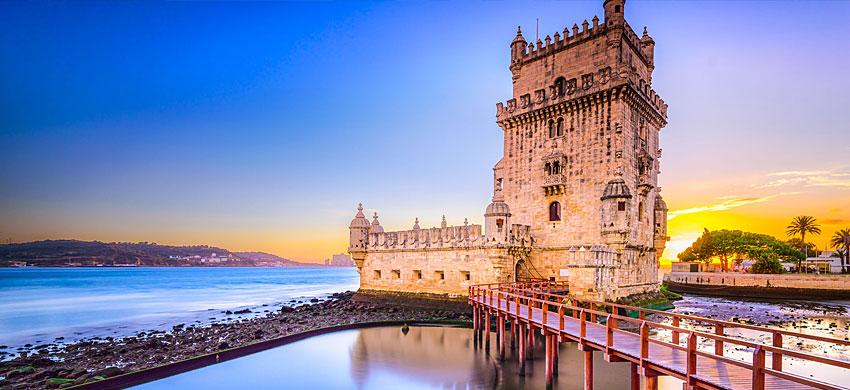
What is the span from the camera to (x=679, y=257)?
85.7 metres

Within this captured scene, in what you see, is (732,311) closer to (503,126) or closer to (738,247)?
(503,126)

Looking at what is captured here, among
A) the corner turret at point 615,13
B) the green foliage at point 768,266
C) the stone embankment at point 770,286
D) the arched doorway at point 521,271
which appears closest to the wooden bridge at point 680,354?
the arched doorway at point 521,271

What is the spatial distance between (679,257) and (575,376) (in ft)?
268

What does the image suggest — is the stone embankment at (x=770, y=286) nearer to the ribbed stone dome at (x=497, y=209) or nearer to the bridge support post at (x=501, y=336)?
the ribbed stone dome at (x=497, y=209)

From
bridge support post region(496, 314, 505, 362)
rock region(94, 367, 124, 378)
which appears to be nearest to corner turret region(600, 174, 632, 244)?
bridge support post region(496, 314, 505, 362)

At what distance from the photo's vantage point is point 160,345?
22.3 metres

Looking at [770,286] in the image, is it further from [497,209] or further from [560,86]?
[497,209]

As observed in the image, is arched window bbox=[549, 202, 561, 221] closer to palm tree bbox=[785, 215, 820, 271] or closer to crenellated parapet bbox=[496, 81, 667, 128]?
crenellated parapet bbox=[496, 81, 667, 128]

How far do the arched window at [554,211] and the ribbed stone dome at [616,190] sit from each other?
327cm

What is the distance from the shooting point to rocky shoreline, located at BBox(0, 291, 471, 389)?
55.5 feet

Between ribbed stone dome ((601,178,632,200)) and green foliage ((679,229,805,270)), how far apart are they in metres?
41.4

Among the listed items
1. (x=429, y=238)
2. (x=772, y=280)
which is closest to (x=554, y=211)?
(x=429, y=238)

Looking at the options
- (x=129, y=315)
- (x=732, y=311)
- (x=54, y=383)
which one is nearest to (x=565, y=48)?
(x=732, y=311)

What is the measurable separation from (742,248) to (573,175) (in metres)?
45.9
